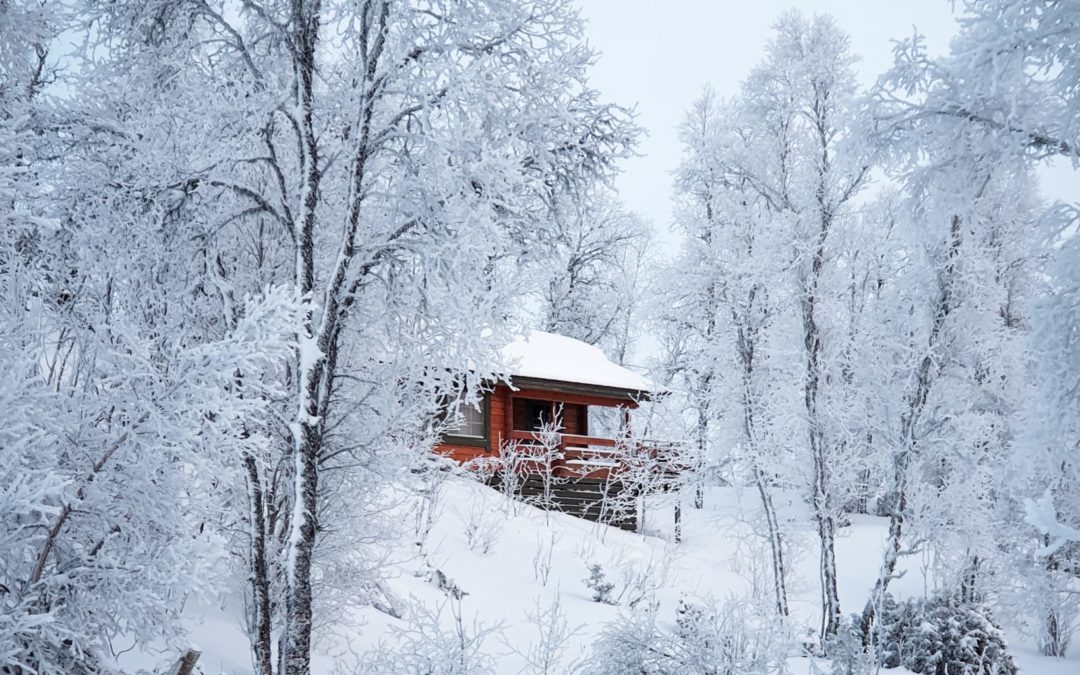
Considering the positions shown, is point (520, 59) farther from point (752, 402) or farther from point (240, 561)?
point (752, 402)

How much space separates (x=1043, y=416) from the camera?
6797 mm

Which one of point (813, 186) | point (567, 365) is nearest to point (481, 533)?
point (813, 186)

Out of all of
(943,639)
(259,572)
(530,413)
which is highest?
(530,413)

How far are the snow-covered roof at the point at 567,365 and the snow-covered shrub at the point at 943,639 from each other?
9.32m

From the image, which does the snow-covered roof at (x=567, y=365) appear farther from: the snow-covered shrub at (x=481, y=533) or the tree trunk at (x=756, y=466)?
the snow-covered shrub at (x=481, y=533)

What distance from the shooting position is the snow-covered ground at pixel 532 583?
8.42m

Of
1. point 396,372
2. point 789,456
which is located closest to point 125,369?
point 396,372

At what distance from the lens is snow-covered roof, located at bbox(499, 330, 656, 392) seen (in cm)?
1989

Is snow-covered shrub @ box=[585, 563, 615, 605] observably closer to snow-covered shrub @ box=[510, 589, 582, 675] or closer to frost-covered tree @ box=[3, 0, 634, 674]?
snow-covered shrub @ box=[510, 589, 582, 675]

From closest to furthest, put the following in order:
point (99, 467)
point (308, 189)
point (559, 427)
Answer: point (99, 467), point (308, 189), point (559, 427)

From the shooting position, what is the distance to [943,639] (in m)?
11.7

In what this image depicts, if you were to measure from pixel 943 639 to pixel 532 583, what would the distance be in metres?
5.65

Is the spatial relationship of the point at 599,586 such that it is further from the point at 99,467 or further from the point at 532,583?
the point at 99,467

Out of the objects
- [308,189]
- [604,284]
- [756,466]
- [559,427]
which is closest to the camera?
[308,189]
